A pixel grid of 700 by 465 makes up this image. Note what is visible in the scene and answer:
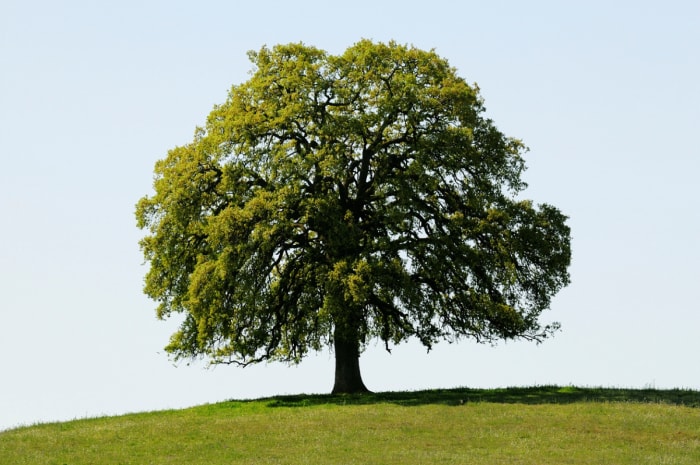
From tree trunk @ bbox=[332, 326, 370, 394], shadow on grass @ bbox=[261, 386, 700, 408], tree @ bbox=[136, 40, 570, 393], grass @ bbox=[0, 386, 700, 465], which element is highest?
tree @ bbox=[136, 40, 570, 393]

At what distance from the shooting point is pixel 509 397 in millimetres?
44062

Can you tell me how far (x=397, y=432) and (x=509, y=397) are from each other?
10118mm

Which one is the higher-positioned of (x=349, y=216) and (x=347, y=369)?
(x=349, y=216)

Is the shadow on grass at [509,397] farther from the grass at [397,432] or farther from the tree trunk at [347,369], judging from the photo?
the tree trunk at [347,369]

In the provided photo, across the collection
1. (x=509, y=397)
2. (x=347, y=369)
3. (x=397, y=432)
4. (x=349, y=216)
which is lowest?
(x=397, y=432)

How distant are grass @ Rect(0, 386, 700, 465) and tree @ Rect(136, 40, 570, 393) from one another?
11.9 ft

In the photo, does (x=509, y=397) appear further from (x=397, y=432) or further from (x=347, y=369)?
(x=397, y=432)

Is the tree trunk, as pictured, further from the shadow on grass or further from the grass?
the grass

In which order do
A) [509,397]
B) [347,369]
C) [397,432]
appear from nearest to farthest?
[397,432] → [509,397] → [347,369]

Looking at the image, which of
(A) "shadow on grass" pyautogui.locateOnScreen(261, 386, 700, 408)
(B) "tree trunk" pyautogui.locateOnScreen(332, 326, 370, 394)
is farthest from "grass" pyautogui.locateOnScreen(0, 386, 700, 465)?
(B) "tree trunk" pyautogui.locateOnScreen(332, 326, 370, 394)

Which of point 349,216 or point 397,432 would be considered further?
point 349,216

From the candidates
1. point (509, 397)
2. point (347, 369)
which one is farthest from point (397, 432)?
point (347, 369)

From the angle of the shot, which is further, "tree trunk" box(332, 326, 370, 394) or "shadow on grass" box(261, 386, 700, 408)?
"tree trunk" box(332, 326, 370, 394)

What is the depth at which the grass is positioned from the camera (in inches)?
1267
